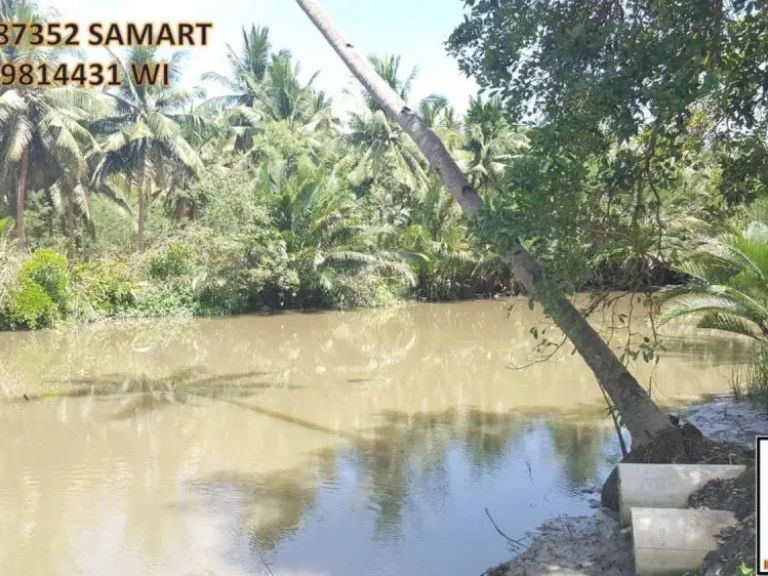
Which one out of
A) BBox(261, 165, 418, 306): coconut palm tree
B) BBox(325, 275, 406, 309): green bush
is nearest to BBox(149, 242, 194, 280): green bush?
BBox(261, 165, 418, 306): coconut palm tree

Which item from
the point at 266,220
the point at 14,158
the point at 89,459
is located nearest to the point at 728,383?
the point at 89,459

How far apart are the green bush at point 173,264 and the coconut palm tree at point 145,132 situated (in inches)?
187

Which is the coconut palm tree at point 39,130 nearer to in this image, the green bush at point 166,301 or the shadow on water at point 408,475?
the green bush at point 166,301

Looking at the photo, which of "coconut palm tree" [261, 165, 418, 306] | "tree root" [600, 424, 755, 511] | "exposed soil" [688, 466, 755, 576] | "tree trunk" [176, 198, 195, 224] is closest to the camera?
"exposed soil" [688, 466, 755, 576]

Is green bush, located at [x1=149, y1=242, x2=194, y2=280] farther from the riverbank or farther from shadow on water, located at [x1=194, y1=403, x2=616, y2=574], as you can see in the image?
the riverbank

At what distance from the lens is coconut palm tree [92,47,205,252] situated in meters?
28.7

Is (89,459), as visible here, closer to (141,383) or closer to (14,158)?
(141,383)

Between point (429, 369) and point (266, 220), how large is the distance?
9.89m

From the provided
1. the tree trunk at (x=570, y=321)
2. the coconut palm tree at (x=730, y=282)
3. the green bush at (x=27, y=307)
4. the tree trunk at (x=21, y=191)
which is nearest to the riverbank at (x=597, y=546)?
the tree trunk at (x=570, y=321)

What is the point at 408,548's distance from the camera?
6.34 m

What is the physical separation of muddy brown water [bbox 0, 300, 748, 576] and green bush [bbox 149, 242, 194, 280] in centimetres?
676

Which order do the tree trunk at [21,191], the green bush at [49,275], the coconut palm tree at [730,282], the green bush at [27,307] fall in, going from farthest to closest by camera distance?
the tree trunk at [21,191] < the green bush at [49,275] < the green bush at [27,307] < the coconut palm tree at [730,282]

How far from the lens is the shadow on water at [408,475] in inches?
273

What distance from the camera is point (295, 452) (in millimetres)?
9281
